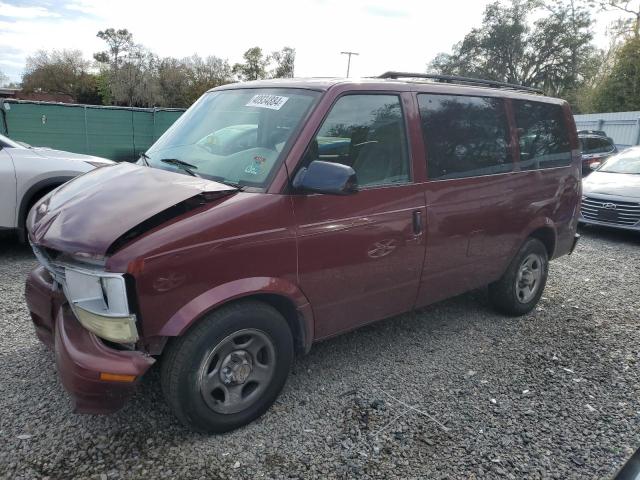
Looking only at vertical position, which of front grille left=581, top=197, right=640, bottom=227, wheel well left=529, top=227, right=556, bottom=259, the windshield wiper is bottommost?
front grille left=581, top=197, right=640, bottom=227

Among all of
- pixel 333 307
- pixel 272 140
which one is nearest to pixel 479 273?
pixel 333 307

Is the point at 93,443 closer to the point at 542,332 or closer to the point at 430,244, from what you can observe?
the point at 430,244

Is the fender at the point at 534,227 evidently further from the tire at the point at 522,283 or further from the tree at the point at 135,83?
the tree at the point at 135,83

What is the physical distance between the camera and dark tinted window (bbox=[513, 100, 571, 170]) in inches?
168

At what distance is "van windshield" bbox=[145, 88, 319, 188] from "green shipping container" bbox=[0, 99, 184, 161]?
41.3ft

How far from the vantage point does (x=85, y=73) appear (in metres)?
54.0

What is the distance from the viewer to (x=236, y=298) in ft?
8.55

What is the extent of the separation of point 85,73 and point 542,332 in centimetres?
6002

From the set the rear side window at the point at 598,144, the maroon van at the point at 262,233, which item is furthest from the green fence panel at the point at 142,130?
the maroon van at the point at 262,233

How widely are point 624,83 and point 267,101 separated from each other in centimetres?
3232

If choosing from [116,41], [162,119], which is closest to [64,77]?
[116,41]

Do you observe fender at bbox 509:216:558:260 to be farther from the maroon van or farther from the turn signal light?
the turn signal light

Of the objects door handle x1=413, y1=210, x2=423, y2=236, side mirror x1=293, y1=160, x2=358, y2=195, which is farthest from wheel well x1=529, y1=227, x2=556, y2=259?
side mirror x1=293, y1=160, x2=358, y2=195

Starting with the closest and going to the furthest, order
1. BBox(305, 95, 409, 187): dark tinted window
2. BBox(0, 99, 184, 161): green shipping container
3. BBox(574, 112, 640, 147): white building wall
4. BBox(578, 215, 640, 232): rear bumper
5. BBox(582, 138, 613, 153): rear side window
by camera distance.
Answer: BBox(305, 95, 409, 187): dark tinted window
BBox(578, 215, 640, 232): rear bumper
BBox(582, 138, 613, 153): rear side window
BBox(0, 99, 184, 161): green shipping container
BBox(574, 112, 640, 147): white building wall
